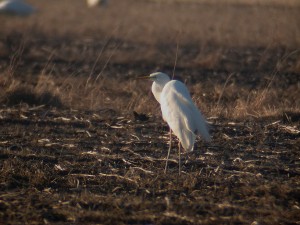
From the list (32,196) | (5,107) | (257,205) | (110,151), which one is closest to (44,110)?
(5,107)

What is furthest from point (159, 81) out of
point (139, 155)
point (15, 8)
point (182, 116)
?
point (15, 8)

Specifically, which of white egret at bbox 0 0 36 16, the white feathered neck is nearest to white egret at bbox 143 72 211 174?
the white feathered neck

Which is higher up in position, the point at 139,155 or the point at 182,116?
the point at 182,116

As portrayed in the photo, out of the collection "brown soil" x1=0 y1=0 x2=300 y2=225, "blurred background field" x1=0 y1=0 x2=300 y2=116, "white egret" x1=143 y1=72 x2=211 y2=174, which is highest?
"white egret" x1=143 y1=72 x2=211 y2=174

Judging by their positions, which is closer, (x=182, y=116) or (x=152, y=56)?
(x=182, y=116)

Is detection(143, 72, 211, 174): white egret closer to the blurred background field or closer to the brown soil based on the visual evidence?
the brown soil

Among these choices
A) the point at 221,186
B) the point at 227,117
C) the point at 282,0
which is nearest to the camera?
the point at 221,186

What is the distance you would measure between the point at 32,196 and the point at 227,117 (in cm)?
379

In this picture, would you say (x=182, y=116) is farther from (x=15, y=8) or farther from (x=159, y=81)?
(x=15, y=8)

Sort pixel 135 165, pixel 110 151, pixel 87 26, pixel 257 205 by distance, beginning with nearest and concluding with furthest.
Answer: pixel 257 205, pixel 135 165, pixel 110 151, pixel 87 26

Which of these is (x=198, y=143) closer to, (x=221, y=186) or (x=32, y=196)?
(x=221, y=186)

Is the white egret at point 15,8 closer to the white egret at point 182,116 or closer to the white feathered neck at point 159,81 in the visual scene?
the white feathered neck at point 159,81

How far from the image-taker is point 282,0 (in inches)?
604

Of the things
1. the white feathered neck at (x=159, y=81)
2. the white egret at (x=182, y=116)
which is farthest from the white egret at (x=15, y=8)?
the white egret at (x=182, y=116)
